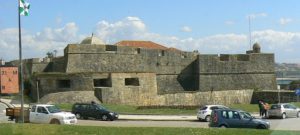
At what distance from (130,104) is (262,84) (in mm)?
22190

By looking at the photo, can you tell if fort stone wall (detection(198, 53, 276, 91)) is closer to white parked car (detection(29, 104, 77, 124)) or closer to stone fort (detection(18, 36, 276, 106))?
stone fort (detection(18, 36, 276, 106))

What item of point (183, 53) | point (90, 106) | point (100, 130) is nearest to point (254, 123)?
point (100, 130)

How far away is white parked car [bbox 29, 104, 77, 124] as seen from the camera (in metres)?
28.0

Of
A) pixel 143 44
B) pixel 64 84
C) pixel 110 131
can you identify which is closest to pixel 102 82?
pixel 64 84

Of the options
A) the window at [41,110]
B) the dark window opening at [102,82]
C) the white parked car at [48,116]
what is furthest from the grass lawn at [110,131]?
the dark window opening at [102,82]

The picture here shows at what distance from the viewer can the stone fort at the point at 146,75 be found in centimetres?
4753

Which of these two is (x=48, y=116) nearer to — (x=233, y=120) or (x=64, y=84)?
(x=233, y=120)

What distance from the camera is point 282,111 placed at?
35875 millimetres

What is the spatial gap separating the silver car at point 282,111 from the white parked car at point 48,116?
47.6ft

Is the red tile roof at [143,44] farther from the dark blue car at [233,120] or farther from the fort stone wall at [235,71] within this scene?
the dark blue car at [233,120]

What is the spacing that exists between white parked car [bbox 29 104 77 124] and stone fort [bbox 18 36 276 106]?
16893 millimetres

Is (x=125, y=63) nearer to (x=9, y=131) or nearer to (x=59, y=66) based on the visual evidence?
(x=59, y=66)

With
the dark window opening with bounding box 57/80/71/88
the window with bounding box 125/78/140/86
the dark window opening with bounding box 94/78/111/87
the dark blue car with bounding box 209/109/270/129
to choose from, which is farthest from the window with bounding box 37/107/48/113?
the window with bounding box 125/78/140/86

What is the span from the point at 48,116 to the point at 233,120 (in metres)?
9.89
